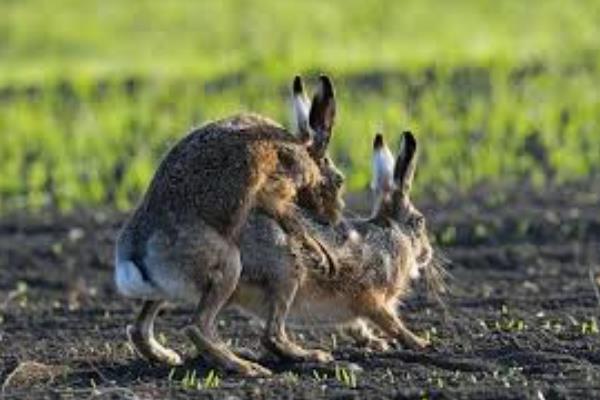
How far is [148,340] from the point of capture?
30.6ft

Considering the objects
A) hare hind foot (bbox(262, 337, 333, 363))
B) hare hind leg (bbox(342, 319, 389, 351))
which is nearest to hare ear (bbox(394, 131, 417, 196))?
hare hind leg (bbox(342, 319, 389, 351))

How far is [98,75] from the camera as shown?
24.3m

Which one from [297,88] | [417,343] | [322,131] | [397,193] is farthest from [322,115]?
[417,343]

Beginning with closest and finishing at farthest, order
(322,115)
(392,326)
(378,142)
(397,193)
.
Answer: (392,326) → (322,115) → (378,142) → (397,193)

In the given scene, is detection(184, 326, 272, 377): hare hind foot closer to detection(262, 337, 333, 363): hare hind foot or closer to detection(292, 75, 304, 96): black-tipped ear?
detection(262, 337, 333, 363): hare hind foot

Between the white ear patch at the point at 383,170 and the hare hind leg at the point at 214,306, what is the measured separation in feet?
4.68

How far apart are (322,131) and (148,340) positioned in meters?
1.50

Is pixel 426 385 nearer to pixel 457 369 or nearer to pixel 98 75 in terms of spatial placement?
pixel 457 369

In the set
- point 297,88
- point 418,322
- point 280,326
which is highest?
point 297,88

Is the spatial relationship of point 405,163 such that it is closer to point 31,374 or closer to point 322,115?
point 322,115

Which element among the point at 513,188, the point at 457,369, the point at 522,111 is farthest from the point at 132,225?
the point at 522,111

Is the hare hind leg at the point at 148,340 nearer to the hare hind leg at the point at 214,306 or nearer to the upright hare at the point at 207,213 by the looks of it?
the upright hare at the point at 207,213

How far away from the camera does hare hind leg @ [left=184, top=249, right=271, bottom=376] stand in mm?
8891

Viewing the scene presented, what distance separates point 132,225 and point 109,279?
4.12m
